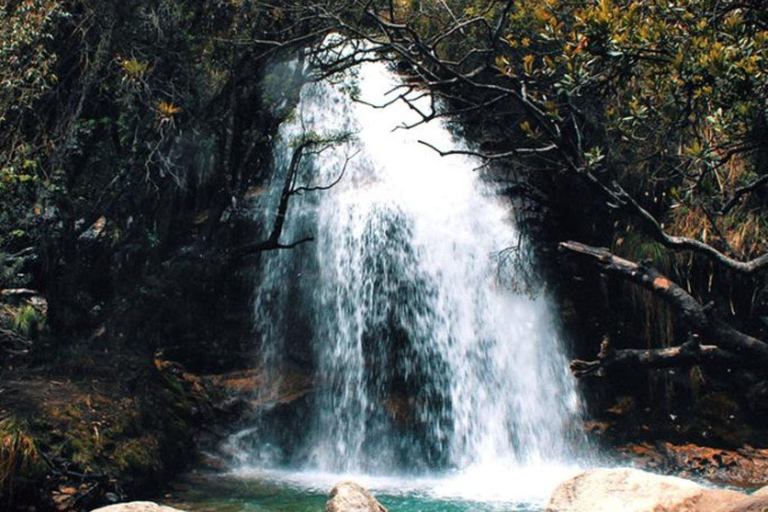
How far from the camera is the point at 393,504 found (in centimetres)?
812

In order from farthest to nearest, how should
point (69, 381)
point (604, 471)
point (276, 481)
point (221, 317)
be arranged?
point (221, 317), point (276, 481), point (69, 381), point (604, 471)

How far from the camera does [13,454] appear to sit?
608 cm

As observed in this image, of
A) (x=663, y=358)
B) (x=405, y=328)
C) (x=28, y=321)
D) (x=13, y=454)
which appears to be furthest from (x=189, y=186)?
(x=663, y=358)

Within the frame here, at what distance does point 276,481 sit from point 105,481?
303 centimetres

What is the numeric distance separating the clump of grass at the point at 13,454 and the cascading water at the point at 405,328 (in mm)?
4877

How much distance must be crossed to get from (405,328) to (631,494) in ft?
20.9

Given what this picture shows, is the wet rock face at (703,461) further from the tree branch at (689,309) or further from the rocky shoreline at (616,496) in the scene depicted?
the tree branch at (689,309)

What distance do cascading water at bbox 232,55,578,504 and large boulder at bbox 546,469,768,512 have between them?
4.79 metres

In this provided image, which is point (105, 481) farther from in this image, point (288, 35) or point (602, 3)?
point (288, 35)

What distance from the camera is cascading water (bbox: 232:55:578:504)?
10852 millimetres

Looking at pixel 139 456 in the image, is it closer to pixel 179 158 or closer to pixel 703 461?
pixel 179 158

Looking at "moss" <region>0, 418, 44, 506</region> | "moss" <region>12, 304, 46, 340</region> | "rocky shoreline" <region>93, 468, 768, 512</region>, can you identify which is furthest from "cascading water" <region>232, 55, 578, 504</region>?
"moss" <region>0, 418, 44, 506</region>

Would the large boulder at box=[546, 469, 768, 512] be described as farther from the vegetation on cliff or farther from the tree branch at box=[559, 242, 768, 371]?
the vegetation on cliff

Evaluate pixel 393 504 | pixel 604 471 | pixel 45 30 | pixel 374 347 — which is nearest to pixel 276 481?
pixel 393 504
